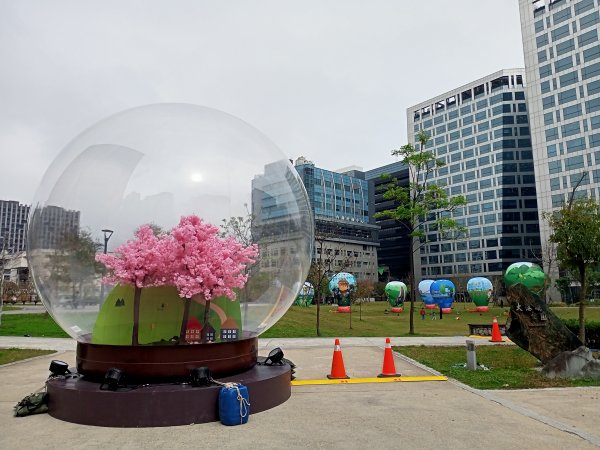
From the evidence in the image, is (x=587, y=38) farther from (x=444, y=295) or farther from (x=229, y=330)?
(x=229, y=330)

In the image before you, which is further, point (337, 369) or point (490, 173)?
point (490, 173)

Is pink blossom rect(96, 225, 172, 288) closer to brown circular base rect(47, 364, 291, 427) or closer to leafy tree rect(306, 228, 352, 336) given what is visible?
brown circular base rect(47, 364, 291, 427)

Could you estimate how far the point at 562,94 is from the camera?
239ft

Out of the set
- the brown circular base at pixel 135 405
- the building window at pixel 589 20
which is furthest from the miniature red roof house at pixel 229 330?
the building window at pixel 589 20

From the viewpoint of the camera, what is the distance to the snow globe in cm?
646

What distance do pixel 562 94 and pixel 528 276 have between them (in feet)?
170

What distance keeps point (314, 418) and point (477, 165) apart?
97318 mm

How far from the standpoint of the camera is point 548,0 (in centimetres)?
7531

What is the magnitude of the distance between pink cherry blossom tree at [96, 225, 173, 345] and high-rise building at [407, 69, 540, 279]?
8415 cm

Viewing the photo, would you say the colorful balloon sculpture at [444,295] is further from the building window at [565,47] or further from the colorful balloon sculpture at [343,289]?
the building window at [565,47]

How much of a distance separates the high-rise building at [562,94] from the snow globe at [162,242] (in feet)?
237

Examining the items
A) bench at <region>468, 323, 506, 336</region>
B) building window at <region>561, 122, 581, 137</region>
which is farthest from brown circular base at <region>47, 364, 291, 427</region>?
building window at <region>561, 122, 581, 137</region>

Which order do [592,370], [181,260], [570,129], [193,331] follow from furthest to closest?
[570,129] < [592,370] < [193,331] < [181,260]

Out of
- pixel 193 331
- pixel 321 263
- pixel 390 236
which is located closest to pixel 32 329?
pixel 321 263
